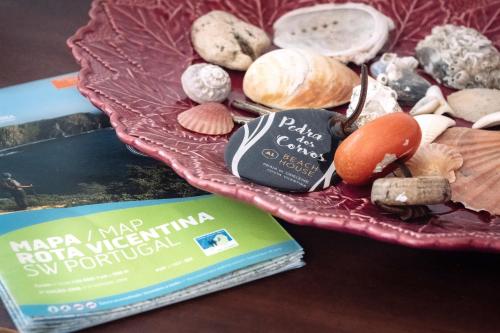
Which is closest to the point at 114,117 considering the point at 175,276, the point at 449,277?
the point at 175,276

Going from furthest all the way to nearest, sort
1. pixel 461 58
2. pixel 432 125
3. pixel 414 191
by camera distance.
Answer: pixel 461 58
pixel 432 125
pixel 414 191

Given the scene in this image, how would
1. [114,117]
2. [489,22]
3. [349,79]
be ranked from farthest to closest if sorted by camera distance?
[489,22] < [349,79] < [114,117]

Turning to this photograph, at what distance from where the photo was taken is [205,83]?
76cm

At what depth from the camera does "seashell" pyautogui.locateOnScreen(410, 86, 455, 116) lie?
0.75 metres

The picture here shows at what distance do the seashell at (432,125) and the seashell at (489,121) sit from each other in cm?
3

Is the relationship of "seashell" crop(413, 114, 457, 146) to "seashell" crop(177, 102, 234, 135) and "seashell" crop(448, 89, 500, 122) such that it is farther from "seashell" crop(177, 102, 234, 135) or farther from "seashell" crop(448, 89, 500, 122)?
"seashell" crop(177, 102, 234, 135)

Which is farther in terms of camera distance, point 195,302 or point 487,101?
point 487,101

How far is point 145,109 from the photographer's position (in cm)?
72

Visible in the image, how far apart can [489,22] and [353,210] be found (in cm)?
46

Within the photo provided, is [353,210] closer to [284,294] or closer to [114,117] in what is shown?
[284,294]

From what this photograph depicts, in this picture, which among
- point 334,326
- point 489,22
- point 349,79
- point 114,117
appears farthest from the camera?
point 489,22

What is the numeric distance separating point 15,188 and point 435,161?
0.37 metres

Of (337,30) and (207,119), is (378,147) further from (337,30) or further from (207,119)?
(337,30)

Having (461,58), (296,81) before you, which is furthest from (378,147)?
(461,58)
